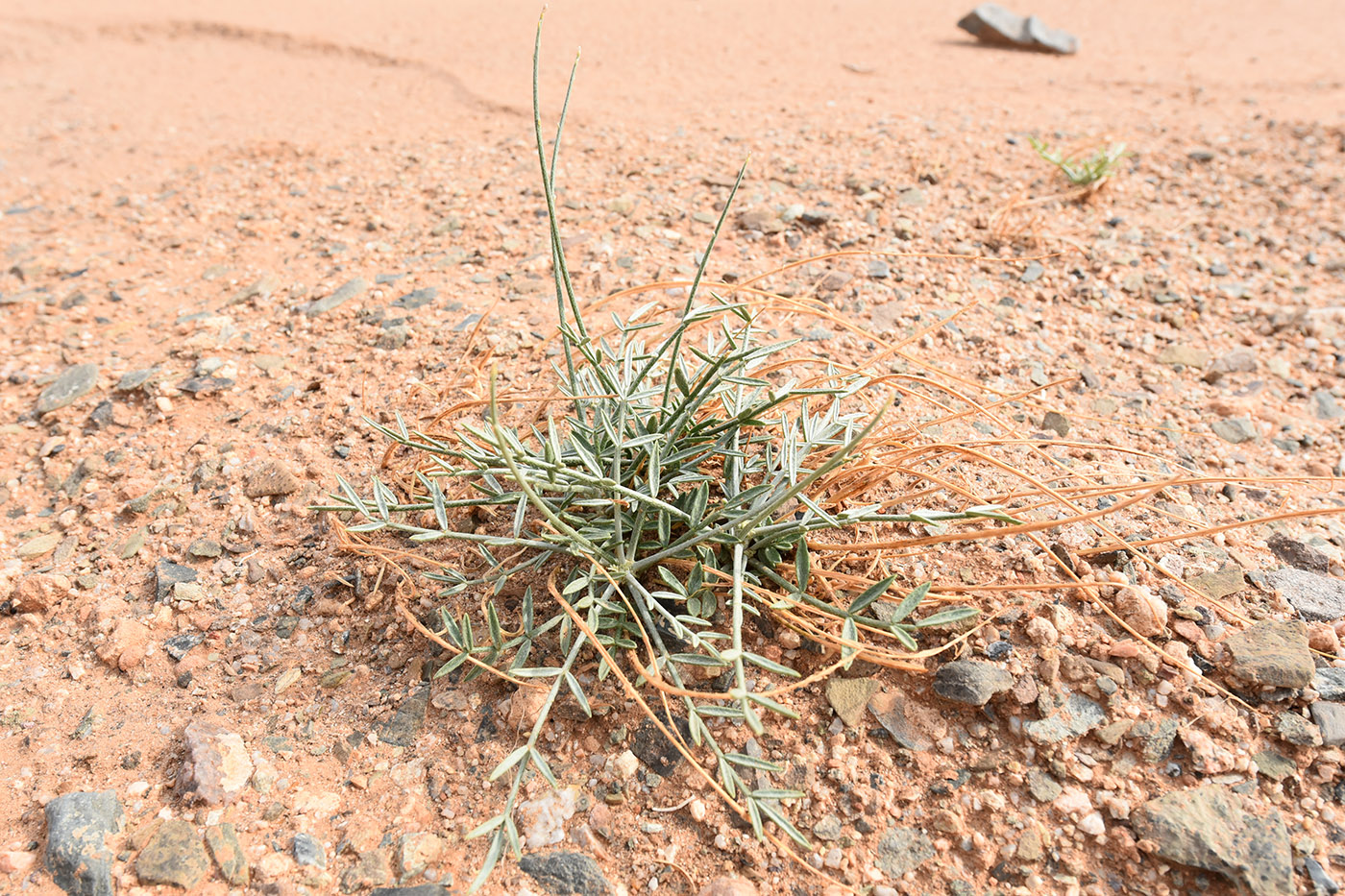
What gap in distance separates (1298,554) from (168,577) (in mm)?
2259

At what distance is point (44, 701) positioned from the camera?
150 cm

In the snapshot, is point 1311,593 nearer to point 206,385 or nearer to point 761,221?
point 761,221

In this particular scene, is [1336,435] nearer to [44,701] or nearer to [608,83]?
[44,701]

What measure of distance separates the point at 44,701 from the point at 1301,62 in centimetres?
609

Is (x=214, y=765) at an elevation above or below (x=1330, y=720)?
below

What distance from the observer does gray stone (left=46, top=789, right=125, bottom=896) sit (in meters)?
1.21

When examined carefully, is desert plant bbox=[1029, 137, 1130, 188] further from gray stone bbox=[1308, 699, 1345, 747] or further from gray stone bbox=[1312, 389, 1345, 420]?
gray stone bbox=[1308, 699, 1345, 747]

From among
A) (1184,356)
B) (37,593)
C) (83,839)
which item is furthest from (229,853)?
(1184,356)

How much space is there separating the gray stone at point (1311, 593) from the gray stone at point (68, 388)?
277cm

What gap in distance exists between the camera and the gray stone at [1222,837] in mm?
1190

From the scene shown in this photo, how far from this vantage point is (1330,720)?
1.35m

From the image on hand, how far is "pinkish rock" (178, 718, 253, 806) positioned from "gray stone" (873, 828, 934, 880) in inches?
39.8

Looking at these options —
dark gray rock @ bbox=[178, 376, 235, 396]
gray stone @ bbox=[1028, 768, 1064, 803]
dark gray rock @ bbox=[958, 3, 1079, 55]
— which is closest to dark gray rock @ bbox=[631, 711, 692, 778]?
gray stone @ bbox=[1028, 768, 1064, 803]

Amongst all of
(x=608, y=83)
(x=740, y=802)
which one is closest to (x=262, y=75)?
(x=608, y=83)
